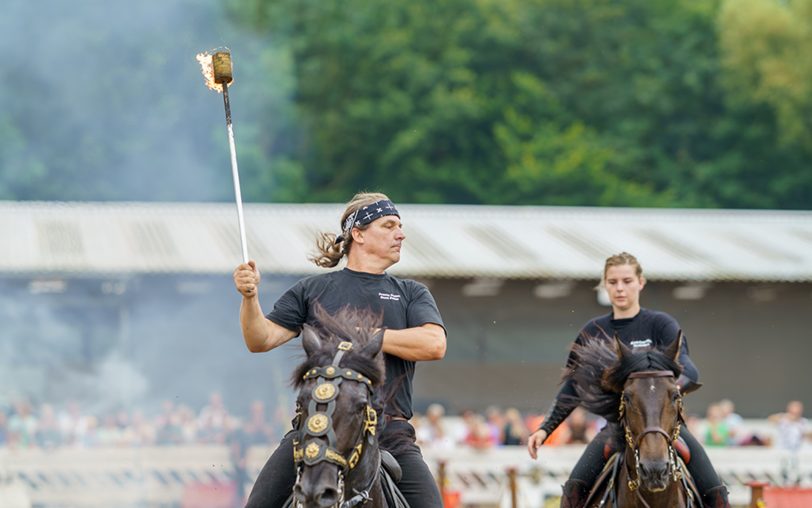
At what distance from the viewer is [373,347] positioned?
19.3 feet

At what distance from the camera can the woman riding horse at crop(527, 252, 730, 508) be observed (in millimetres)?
8812

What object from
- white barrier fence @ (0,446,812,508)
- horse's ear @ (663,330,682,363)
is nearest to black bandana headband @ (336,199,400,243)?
horse's ear @ (663,330,682,363)

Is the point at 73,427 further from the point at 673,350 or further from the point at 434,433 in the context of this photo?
Result: the point at 673,350

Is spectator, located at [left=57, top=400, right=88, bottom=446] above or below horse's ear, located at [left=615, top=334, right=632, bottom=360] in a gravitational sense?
above

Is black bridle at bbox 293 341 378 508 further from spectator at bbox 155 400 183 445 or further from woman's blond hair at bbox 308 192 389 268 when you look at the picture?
spectator at bbox 155 400 183 445

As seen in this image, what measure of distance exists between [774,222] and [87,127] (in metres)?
16.7

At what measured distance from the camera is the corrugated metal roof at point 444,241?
948 inches

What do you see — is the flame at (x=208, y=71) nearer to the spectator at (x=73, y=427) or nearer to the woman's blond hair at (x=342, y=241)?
the woman's blond hair at (x=342, y=241)

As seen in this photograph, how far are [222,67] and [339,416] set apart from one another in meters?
2.21

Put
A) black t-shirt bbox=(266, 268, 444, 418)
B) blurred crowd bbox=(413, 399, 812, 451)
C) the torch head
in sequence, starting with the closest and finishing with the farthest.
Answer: black t-shirt bbox=(266, 268, 444, 418) → the torch head → blurred crowd bbox=(413, 399, 812, 451)

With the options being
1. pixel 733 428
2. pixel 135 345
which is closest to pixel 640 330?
pixel 733 428

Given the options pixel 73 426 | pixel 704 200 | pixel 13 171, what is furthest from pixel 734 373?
pixel 704 200

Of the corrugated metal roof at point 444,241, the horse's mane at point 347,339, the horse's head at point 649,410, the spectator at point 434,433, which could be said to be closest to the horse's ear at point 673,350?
the horse's head at point 649,410

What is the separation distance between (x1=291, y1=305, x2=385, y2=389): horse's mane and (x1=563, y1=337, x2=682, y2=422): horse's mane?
2.07 meters
